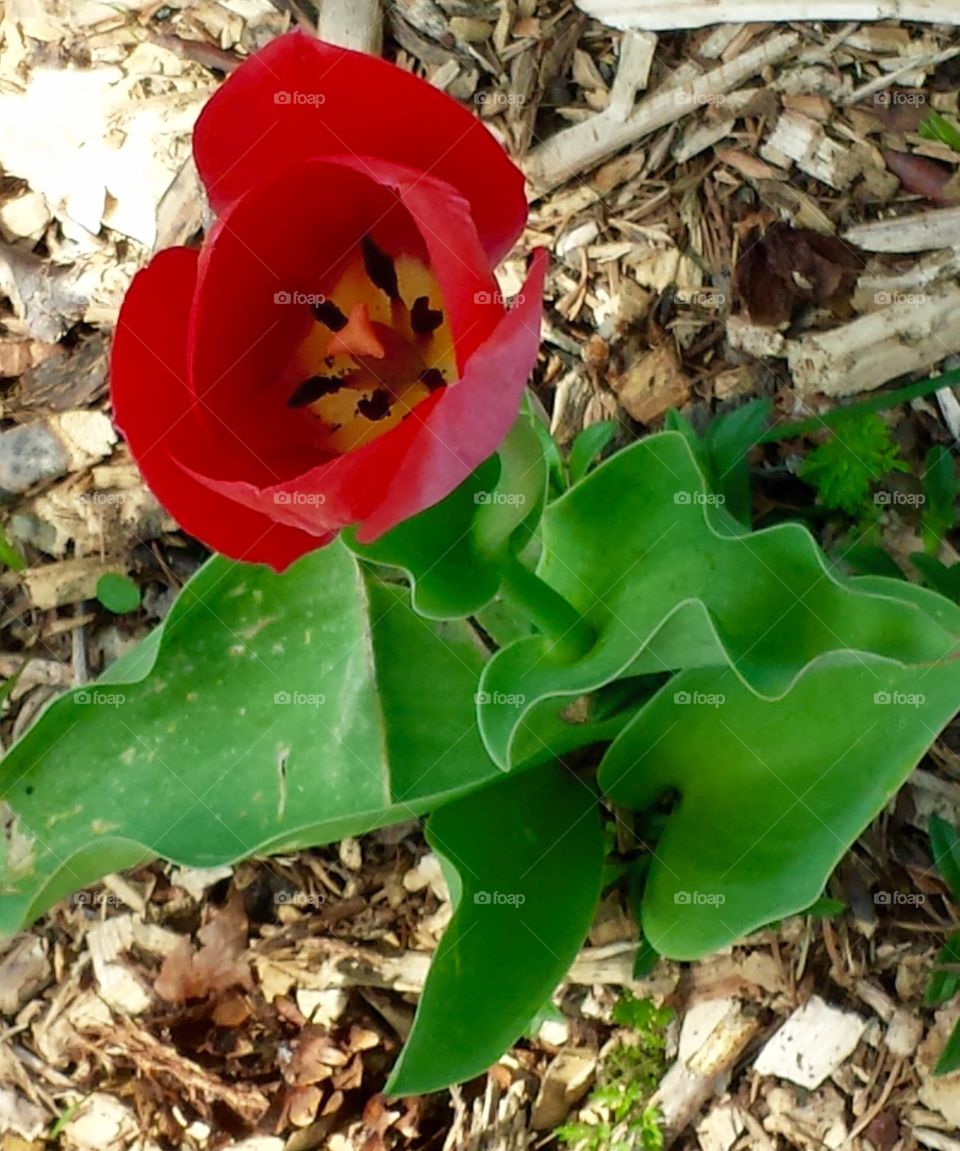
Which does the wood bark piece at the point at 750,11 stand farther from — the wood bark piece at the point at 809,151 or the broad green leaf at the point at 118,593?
the broad green leaf at the point at 118,593

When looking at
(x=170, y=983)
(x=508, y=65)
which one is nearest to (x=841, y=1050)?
(x=170, y=983)

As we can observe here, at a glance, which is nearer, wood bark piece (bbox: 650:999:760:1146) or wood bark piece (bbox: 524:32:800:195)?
wood bark piece (bbox: 650:999:760:1146)

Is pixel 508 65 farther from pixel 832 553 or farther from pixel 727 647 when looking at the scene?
pixel 727 647

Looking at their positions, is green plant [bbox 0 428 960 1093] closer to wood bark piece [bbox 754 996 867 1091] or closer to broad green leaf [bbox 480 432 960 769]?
broad green leaf [bbox 480 432 960 769]

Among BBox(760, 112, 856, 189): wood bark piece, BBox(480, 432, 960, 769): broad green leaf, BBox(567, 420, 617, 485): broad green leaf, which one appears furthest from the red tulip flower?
BBox(760, 112, 856, 189): wood bark piece

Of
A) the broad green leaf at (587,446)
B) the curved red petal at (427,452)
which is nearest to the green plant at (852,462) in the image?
the broad green leaf at (587,446)

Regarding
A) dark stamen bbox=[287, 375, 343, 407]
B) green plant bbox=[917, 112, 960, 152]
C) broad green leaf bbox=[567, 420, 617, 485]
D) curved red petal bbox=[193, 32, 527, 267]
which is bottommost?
broad green leaf bbox=[567, 420, 617, 485]
